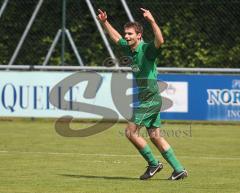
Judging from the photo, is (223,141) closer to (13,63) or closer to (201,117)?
(201,117)

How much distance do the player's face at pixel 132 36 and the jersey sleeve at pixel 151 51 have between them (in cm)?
19

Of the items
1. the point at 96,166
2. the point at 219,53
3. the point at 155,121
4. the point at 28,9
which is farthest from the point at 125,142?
the point at 28,9

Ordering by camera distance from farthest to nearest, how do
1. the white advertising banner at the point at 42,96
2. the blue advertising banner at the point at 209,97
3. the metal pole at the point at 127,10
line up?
the metal pole at the point at 127,10 → the white advertising banner at the point at 42,96 → the blue advertising banner at the point at 209,97

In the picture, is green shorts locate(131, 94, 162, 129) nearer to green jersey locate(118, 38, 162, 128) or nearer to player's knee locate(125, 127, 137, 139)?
Answer: green jersey locate(118, 38, 162, 128)

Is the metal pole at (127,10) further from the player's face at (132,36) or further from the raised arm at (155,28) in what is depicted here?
the raised arm at (155,28)

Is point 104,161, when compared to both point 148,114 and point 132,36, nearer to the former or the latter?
point 148,114

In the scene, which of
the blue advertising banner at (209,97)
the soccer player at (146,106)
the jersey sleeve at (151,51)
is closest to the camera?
the jersey sleeve at (151,51)

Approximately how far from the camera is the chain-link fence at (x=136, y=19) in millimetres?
23484

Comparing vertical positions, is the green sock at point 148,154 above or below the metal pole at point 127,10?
above

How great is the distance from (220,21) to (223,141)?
7.42 meters

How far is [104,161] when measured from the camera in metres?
13.1

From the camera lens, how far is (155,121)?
10.9m

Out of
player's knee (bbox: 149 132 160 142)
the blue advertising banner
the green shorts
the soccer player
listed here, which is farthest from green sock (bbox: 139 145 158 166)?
the blue advertising banner

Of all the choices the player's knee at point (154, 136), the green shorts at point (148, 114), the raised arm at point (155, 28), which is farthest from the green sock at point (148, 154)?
the raised arm at point (155, 28)
